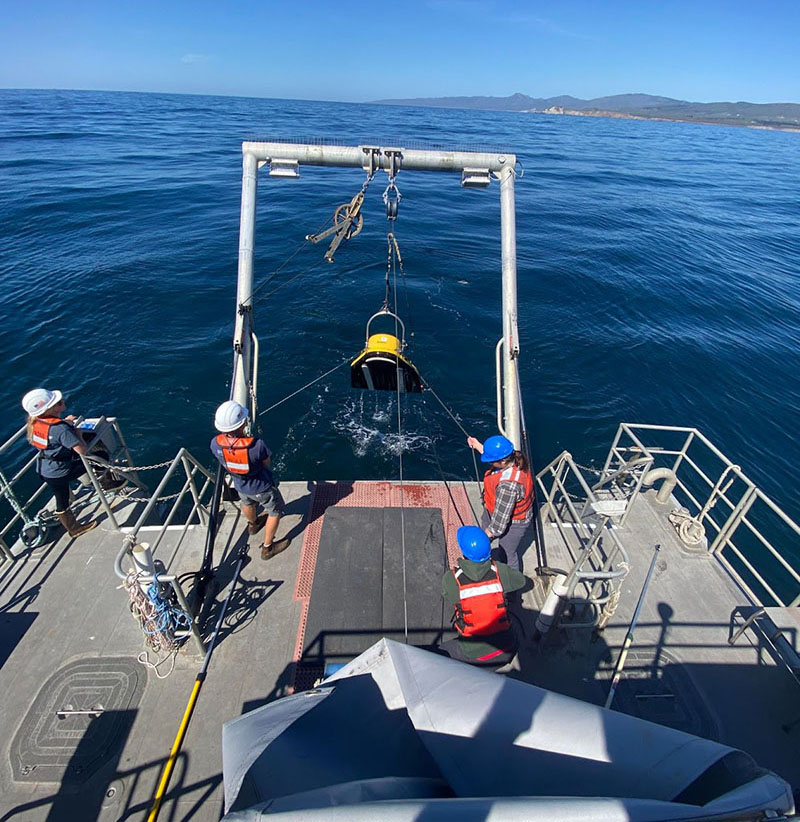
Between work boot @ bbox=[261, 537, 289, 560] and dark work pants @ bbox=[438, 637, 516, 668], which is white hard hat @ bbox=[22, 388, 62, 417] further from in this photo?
dark work pants @ bbox=[438, 637, 516, 668]

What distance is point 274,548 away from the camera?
725 cm

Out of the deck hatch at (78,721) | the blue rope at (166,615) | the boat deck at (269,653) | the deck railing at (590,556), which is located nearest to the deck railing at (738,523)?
the deck railing at (590,556)

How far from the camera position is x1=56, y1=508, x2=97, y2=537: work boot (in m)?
7.31

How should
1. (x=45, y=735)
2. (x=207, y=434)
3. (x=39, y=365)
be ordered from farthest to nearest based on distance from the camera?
(x=39, y=365), (x=207, y=434), (x=45, y=735)

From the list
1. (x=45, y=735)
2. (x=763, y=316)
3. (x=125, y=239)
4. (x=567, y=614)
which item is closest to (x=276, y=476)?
(x=45, y=735)

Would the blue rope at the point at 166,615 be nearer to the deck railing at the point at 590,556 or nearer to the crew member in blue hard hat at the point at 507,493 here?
the crew member in blue hard hat at the point at 507,493

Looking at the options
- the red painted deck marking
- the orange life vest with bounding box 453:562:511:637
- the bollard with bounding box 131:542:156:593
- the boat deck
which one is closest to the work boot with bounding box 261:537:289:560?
the boat deck

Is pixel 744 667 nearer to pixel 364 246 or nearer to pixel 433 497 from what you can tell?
pixel 433 497

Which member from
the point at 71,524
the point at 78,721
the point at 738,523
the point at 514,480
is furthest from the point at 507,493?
the point at 71,524

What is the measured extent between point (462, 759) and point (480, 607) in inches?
99.2

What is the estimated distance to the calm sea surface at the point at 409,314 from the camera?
14.0 metres

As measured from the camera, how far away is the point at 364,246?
1081 inches

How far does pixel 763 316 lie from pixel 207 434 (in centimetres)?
2648

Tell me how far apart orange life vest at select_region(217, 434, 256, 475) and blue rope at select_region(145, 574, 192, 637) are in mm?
1717
